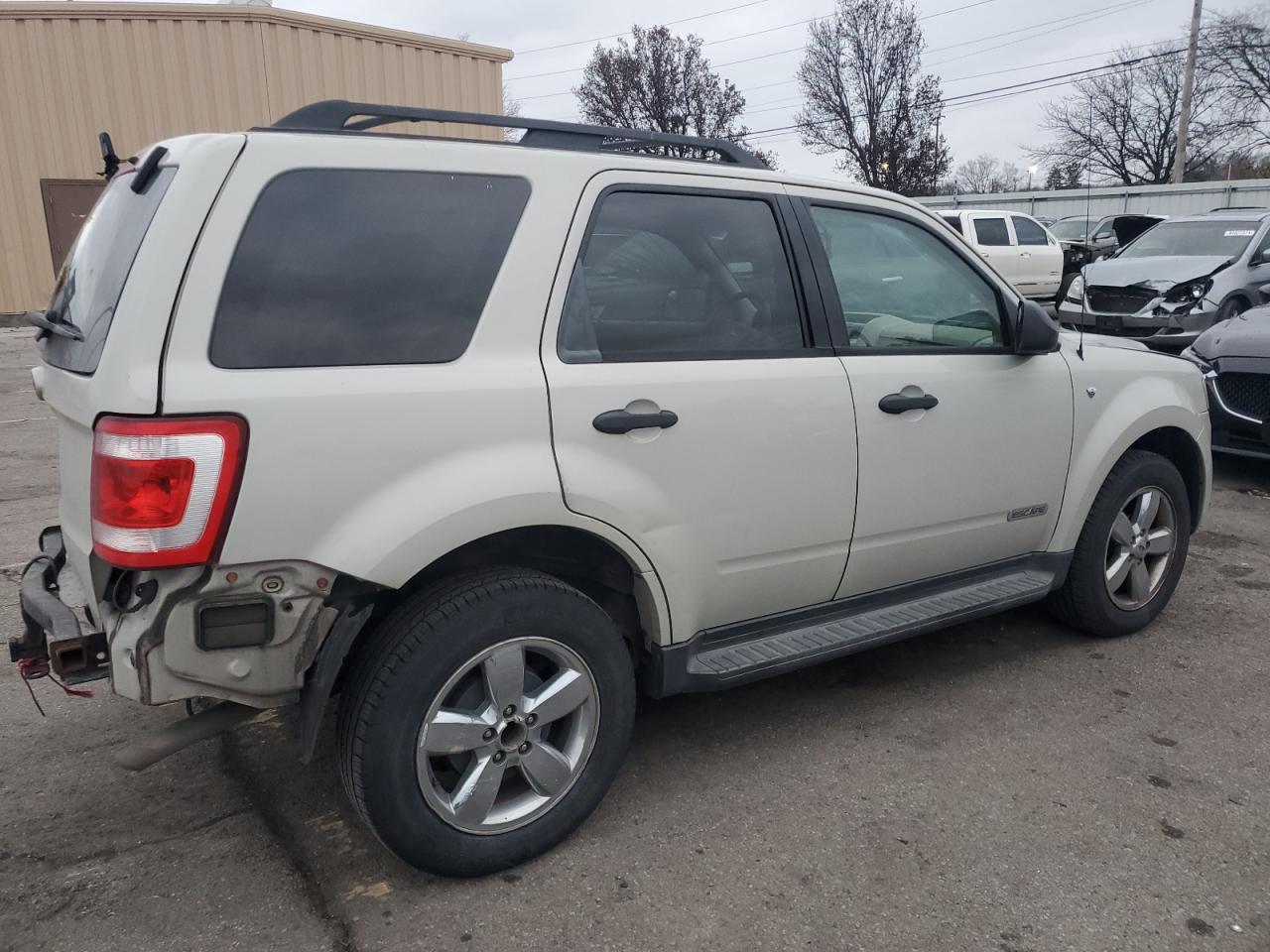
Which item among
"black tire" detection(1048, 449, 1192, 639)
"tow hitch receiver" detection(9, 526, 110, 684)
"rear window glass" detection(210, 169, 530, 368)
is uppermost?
"rear window glass" detection(210, 169, 530, 368)

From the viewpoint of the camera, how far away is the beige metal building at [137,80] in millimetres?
15344

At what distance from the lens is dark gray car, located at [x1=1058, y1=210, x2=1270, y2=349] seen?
11.0 metres

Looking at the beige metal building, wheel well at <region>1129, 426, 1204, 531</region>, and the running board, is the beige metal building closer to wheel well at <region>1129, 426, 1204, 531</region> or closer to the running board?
wheel well at <region>1129, 426, 1204, 531</region>

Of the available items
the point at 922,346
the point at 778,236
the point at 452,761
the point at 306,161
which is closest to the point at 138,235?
the point at 306,161

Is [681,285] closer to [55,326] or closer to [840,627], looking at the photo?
[840,627]

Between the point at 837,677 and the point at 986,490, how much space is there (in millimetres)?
928

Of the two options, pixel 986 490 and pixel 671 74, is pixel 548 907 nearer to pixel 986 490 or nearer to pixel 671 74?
pixel 986 490

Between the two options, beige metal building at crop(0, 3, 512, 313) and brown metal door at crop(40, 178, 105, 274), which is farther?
brown metal door at crop(40, 178, 105, 274)

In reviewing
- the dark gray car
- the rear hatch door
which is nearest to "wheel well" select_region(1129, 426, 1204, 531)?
the rear hatch door

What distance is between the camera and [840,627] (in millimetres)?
3379

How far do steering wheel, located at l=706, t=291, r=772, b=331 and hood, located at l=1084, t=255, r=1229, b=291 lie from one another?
9679mm

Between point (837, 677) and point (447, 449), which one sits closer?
point (447, 449)

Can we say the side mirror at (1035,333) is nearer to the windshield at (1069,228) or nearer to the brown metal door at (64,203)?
the brown metal door at (64,203)

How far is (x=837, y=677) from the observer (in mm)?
3965
